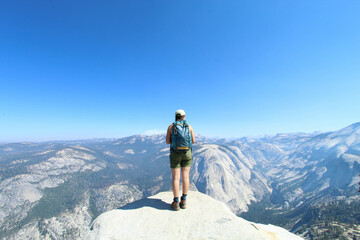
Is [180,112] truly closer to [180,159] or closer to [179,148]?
[179,148]

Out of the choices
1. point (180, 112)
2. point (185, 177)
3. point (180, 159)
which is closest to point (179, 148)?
point (180, 159)

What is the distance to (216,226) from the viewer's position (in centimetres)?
682

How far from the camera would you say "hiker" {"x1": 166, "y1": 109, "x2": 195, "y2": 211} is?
7.79m

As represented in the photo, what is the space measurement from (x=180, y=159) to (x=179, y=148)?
2.16ft

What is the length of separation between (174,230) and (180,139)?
3.83 meters

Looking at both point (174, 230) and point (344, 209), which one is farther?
point (344, 209)

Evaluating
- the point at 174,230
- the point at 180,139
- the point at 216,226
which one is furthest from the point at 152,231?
the point at 180,139

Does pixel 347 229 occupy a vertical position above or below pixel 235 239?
below

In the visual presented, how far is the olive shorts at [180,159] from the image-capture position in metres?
7.97

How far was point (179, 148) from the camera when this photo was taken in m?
7.78

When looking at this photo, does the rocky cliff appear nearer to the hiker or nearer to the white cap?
the hiker

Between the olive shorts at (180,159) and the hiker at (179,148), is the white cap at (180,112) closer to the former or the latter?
the hiker at (179,148)

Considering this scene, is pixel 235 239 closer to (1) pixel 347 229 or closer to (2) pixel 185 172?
(2) pixel 185 172

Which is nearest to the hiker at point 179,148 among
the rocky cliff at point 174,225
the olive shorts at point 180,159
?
the olive shorts at point 180,159
